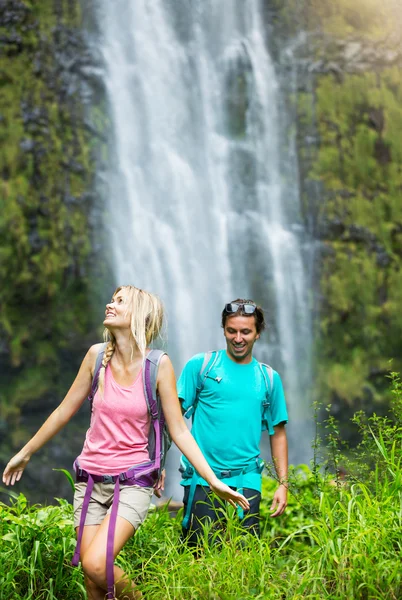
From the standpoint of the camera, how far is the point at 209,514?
3523 millimetres

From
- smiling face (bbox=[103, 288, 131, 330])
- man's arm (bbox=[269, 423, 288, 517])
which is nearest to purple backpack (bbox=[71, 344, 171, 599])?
smiling face (bbox=[103, 288, 131, 330])

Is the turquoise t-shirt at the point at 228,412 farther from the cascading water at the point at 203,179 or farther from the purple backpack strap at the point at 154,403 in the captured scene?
the cascading water at the point at 203,179

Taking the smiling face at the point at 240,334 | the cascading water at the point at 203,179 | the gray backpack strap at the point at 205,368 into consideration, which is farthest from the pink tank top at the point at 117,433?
the cascading water at the point at 203,179

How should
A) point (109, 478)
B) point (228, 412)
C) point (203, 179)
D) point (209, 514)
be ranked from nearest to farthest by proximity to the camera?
point (109, 478)
point (209, 514)
point (228, 412)
point (203, 179)

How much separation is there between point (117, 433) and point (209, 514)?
0.81 m

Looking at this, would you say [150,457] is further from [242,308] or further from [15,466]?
[242,308]

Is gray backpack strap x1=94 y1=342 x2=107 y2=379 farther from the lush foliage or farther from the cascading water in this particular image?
the cascading water

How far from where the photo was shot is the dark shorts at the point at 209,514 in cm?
350

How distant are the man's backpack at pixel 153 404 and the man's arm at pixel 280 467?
29.4 inches

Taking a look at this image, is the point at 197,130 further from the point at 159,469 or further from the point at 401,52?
the point at 159,469

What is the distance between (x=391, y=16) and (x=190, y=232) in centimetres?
774

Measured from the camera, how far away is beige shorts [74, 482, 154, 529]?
115 inches

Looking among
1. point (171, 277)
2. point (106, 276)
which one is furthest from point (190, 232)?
point (106, 276)

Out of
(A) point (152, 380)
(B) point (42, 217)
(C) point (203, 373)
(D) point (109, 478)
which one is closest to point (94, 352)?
(A) point (152, 380)
